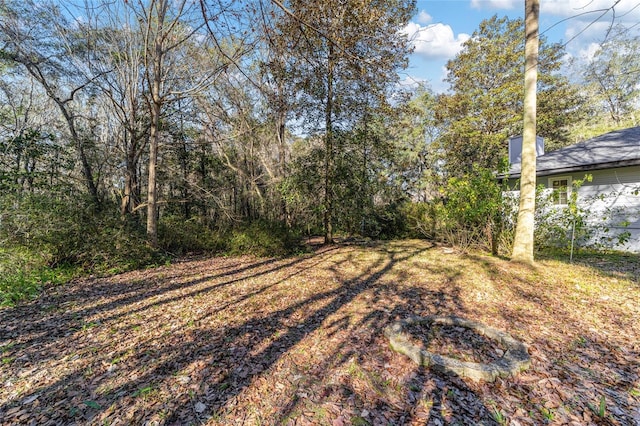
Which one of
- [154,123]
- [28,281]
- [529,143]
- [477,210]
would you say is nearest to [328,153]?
[477,210]

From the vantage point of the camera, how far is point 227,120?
→ 32.9ft

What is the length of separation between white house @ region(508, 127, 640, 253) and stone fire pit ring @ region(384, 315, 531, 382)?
542 centimetres

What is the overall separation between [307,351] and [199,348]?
3.55 feet

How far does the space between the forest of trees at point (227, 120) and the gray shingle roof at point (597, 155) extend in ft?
6.05

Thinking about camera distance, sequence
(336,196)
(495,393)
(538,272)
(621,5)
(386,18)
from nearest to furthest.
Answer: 1. (495,393)
2. (621,5)
3. (538,272)
4. (386,18)
5. (336,196)

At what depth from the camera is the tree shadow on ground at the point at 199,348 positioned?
1.91 meters

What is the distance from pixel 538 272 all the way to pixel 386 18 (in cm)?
714

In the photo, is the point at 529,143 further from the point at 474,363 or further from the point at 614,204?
the point at 474,363

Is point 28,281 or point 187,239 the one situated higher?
Answer: point 187,239

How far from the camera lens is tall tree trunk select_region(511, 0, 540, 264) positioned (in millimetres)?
5145

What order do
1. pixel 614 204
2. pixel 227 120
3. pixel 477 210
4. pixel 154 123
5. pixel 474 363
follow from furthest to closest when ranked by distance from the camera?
pixel 227 120 → pixel 614 204 → pixel 154 123 → pixel 477 210 → pixel 474 363

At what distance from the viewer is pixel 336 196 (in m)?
8.13

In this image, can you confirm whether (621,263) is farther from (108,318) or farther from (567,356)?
(108,318)

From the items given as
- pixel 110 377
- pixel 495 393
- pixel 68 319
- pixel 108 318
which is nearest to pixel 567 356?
pixel 495 393
